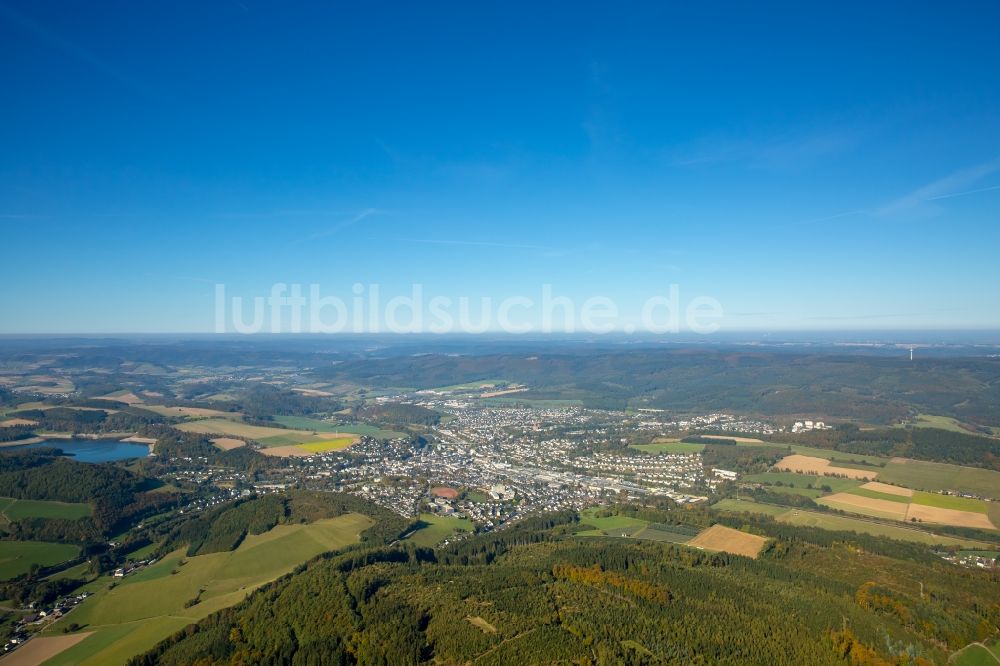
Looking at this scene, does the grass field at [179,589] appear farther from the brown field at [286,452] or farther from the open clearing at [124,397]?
the open clearing at [124,397]

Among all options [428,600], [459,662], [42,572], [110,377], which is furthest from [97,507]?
[110,377]

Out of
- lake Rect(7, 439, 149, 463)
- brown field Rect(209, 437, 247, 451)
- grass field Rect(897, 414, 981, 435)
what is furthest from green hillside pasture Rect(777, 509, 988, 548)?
lake Rect(7, 439, 149, 463)

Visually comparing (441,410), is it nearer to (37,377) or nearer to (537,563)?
(537,563)

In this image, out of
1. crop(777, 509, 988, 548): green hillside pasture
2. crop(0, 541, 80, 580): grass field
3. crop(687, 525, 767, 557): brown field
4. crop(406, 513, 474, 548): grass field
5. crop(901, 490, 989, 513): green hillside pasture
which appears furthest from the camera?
crop(901, 490, 989, 513): green hillside pasture

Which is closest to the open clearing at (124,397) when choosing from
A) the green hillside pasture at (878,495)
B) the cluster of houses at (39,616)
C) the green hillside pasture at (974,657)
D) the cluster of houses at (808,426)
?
the cluster of houses at (39,616)

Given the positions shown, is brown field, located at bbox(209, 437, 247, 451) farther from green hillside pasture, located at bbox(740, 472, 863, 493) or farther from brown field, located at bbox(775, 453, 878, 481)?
brown field, located at bbox(775, 453, 878, 481)
